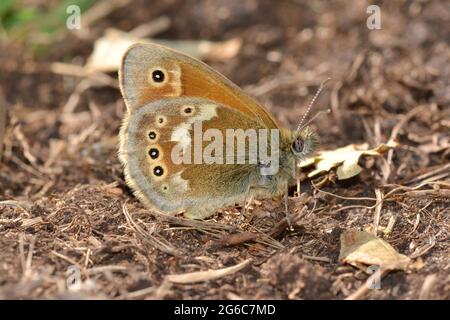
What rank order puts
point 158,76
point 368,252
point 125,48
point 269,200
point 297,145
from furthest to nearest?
point 125,48 < point 269,200 < point 297,145 < point 158,76 < point 368,252

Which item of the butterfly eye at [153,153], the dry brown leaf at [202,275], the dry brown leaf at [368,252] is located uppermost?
the butterfly eye at [153,153]

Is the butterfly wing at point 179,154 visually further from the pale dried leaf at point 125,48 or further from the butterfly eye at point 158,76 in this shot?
the pale dried leaf at point 125,48

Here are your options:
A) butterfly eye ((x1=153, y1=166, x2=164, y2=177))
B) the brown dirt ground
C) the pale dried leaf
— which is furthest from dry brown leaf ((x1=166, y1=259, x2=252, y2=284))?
the pale dried leaf

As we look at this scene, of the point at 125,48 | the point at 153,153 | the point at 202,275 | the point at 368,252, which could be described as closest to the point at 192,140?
the point at 153,153

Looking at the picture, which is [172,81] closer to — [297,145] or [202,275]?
[297,145]

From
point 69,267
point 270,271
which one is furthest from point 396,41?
point 69,267

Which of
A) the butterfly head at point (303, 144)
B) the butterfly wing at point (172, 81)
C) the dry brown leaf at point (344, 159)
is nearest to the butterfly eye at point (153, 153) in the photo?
the butterfly wing at point (172, 81)
